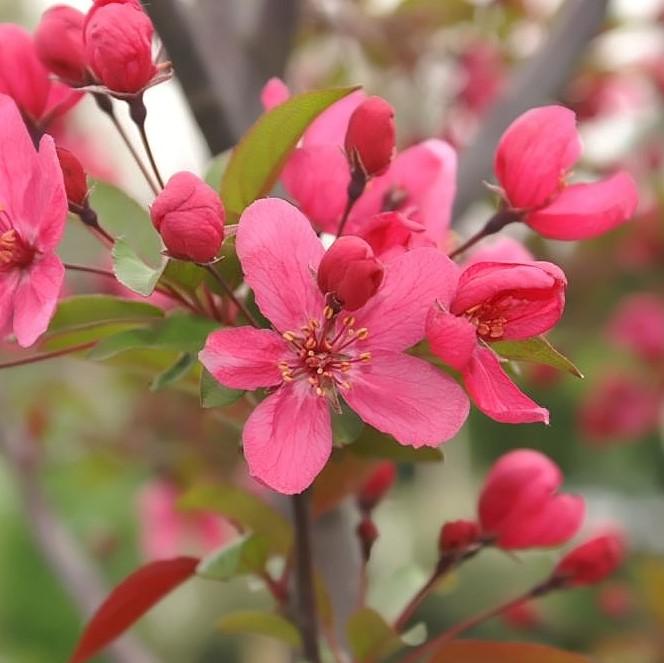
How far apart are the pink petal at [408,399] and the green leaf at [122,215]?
0.58 ft

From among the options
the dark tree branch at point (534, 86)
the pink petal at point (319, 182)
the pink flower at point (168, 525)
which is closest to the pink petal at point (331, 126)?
the pink petal at point (319, 182)

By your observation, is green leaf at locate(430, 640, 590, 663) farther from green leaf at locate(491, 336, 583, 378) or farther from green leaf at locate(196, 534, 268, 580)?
green leaf at locate(491, 336, 583, 378)

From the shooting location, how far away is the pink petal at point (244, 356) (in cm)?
50

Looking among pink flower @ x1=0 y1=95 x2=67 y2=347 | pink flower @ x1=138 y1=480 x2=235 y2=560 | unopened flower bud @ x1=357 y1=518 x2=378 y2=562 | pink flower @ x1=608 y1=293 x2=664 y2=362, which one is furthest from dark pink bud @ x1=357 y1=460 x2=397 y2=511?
pink flower @ x1=608 y1=293 x2=664 y2=362

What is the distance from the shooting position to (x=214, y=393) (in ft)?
1.75

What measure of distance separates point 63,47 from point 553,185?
0.96 ft

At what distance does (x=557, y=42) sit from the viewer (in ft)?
3.58

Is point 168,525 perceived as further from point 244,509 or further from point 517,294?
point 517,294

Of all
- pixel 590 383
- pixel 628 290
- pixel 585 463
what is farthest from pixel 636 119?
pixel 585 463

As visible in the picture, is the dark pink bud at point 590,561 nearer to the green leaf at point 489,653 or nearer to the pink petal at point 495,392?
the green leaf at point 489,653

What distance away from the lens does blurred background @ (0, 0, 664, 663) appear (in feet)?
3.43

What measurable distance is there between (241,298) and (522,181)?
0.18 m

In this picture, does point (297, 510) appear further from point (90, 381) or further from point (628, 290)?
point (90, 381)

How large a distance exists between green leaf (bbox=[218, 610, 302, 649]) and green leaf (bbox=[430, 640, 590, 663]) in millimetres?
96
